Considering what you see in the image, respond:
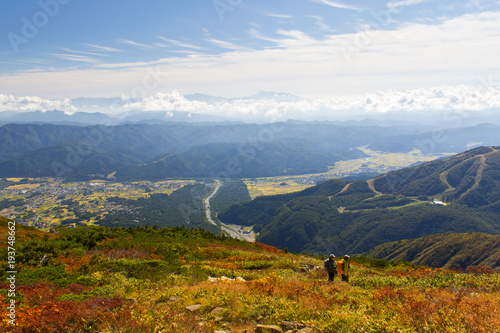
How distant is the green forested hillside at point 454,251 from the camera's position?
221 ft

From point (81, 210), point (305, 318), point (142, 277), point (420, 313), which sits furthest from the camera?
point (81, 210)

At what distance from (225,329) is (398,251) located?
102 meters

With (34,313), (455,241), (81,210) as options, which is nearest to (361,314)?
(34,313)

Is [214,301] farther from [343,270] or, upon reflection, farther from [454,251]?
[454,251]

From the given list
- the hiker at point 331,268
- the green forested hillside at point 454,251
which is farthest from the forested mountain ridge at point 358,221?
the hiker at point 331,268

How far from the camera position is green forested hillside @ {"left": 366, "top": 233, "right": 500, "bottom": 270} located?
67.4 metres

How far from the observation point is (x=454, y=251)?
76688mm

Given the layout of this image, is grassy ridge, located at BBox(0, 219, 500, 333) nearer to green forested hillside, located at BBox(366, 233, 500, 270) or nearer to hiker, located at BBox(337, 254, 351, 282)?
hiker, located at BBox(337, 254, 351, 282)

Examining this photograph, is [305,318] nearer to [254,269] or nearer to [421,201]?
[254,269]

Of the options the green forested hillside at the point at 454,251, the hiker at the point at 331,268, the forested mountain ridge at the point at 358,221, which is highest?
the hiker at the point at 331,268

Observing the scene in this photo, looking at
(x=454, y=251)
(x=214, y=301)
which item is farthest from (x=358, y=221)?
(x=214, y=301)

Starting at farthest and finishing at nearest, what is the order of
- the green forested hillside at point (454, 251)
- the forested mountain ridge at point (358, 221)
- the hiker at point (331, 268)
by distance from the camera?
the forested mountain ridge at point (358, 221) → the green forested hillside at point (454, 251) → the hiker at point (331, 268)

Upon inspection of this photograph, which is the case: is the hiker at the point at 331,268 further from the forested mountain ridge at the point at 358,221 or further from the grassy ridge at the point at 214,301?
the forested mountain ridge at the point at 358,221

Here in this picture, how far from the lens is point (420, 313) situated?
8945 mm
